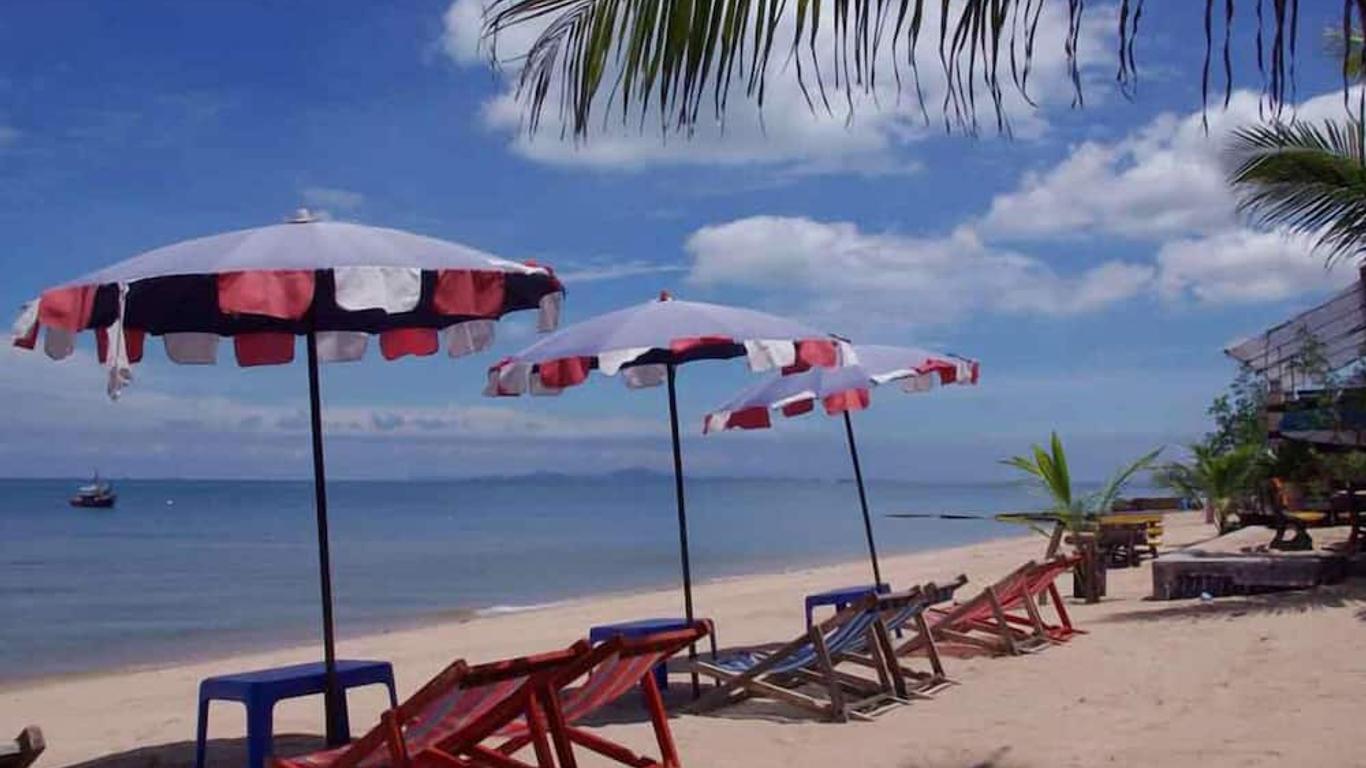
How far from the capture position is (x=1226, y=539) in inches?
609

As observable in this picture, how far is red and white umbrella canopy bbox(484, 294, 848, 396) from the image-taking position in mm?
6762

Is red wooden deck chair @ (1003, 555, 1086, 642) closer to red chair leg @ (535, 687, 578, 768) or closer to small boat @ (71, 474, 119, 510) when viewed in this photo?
red chair leg @ (535, 687, 578, 768)

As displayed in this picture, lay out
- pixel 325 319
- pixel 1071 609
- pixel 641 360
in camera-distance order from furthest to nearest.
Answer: pixel 1071 609 → pixel 641 360 → pixel 325 319

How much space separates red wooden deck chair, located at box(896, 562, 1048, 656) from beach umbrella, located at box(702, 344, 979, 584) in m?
0.99

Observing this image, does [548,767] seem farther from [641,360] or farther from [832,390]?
[832,390]

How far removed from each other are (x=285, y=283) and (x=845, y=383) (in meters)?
5.18

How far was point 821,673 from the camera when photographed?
6.71 metres

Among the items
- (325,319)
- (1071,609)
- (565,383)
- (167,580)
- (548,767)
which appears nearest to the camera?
(548,767)

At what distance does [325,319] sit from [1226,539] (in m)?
11.7

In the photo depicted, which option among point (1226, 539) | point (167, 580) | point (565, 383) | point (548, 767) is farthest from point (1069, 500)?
point (167, 580)

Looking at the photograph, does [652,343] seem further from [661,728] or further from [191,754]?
[191,754]

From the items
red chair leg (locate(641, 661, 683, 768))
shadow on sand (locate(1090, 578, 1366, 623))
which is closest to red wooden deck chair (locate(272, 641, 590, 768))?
red chair leg (locate(641, 661, 683, 768))

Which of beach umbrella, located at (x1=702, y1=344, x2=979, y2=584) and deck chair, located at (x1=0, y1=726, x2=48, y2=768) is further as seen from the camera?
beach umbrella, located at (x1=702, y1=344, x2=979, y2=584)

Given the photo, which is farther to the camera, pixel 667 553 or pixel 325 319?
pixel 667 553
